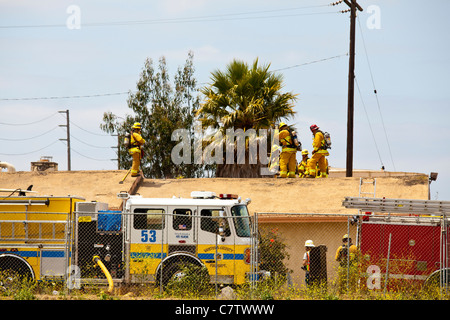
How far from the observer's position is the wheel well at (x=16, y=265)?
16.7m

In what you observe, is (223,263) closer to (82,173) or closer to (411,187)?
(411,187)

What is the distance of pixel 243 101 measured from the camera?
102 feet

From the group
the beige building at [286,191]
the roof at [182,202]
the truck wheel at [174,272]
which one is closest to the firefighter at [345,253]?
the beige building at [286,191]

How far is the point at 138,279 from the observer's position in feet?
55.0

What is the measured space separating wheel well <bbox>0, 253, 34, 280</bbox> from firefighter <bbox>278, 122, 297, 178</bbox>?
38.2ft

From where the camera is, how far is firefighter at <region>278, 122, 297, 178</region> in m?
25.7

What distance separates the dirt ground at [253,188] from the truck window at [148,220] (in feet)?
18.1

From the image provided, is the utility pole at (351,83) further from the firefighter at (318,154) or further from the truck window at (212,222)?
the truck window at (212,222)

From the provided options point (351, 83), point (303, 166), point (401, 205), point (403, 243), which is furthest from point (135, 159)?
point (403, 243)

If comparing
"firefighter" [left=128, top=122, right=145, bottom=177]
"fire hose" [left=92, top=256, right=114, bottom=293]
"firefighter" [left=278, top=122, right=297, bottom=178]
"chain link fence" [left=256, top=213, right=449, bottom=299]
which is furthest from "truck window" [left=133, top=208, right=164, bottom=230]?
"firefighter" [left=278, top=122, right=297, bottom=178]

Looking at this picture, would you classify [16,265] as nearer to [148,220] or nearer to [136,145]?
[148,220]

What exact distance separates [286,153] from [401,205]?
979 cm
